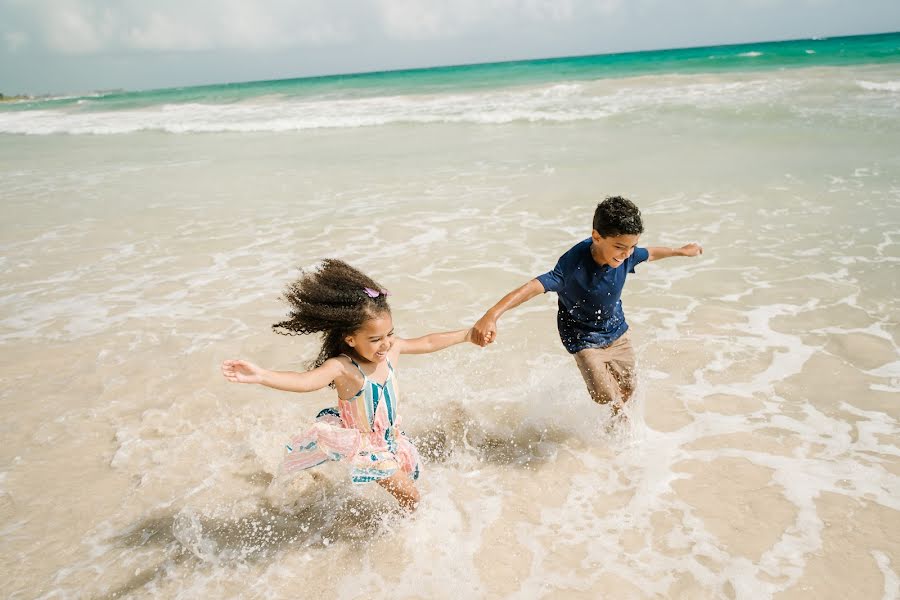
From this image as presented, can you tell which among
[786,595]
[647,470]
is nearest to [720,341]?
[647,470]

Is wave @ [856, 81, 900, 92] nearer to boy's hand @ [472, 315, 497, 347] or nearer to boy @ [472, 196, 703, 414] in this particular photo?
boy @ [472, 196, 703, 414]

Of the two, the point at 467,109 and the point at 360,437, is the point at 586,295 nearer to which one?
the point at 360,437

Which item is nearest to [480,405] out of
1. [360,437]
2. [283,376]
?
[360,437]

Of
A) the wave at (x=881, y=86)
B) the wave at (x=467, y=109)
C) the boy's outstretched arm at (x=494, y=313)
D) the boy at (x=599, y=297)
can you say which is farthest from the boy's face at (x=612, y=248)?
the wave at (x=881, y=86)

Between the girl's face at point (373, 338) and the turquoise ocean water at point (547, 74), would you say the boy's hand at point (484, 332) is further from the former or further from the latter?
the turquoise ocean water at point (547, 74)

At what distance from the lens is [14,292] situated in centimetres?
628

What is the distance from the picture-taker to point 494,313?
3.16 m

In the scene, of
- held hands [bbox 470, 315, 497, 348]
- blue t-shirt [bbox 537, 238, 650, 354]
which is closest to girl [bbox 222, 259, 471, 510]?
held hands [bbox 470, 315, 497, 348]

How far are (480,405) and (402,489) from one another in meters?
1.21

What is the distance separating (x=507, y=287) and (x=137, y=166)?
38.2ft

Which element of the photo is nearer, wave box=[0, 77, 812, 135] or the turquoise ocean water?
wave box=[0, 77, 812, 135]

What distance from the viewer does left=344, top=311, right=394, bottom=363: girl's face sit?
8.91ft

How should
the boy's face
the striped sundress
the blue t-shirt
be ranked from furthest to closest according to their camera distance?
the blue t-shirt → the boy's face → the striped sundress

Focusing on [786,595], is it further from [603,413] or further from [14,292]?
[14,292]
